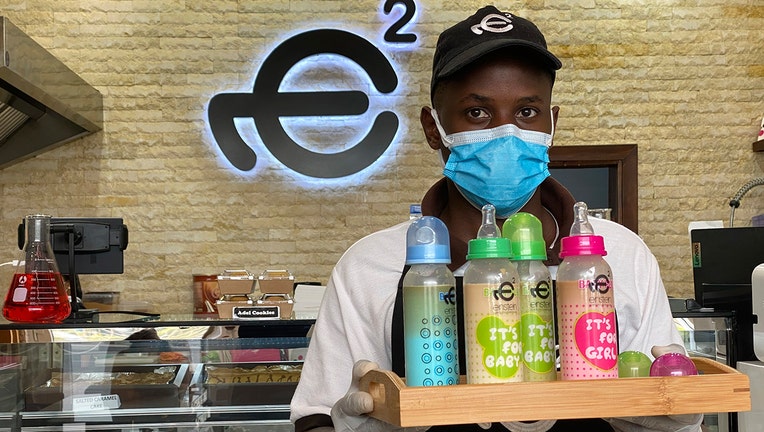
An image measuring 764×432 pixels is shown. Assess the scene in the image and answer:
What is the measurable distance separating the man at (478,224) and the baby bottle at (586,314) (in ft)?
0.77

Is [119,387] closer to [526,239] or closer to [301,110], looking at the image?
[526,239]

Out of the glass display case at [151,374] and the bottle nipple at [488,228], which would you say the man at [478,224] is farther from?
the glass display case at [151,374]

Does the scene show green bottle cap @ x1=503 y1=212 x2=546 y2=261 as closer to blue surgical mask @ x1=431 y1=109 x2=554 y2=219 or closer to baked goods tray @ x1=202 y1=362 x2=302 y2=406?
blue surgical mask @ x1=431 y1=109 x2=554 y2=219

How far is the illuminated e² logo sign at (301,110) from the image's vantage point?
554 centimetres

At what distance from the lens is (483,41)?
1274mm

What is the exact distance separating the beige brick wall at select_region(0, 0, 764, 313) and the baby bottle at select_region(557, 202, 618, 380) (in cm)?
449

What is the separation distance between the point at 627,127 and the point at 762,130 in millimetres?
812

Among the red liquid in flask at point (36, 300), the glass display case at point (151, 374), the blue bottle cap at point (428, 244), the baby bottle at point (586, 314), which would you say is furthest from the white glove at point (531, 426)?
the red liquid in flask at point (36, 300)

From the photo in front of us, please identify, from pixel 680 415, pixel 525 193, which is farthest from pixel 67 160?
pixel 680 415

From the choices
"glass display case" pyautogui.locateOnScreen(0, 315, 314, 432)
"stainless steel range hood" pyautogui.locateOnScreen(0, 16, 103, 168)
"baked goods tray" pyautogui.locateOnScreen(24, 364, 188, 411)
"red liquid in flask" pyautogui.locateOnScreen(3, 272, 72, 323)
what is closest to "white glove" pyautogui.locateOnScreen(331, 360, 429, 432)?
"glass display case" pyautogui.locateOnScreen(0, 315, 314, 432)

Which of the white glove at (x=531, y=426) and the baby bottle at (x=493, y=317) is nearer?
the baby bottle at (x=493, y=317)

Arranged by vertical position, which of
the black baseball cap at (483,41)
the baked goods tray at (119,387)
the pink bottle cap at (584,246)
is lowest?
the baked goods tray at (119,387)

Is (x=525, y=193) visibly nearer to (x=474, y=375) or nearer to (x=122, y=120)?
(x=474, y=375)

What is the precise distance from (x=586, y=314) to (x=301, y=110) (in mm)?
4647
